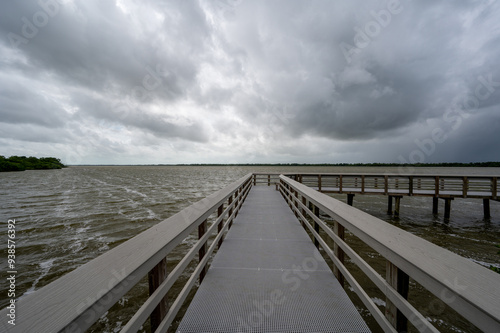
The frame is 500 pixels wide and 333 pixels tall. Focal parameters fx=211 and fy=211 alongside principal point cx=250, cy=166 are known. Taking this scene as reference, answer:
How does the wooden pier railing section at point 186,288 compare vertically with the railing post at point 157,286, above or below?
above

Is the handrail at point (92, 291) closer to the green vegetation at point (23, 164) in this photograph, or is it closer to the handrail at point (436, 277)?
the handrail at point (436, 277)

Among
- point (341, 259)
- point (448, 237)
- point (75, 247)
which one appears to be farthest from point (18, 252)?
point (448, 237)

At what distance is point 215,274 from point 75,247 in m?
7.40

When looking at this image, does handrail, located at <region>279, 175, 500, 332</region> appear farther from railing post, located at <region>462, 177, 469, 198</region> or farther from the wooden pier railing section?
railing post, located at <region>462, 177, 469, 198</region>

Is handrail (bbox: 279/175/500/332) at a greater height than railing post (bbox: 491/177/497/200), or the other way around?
handrail (bbox: 279/175/500/332)

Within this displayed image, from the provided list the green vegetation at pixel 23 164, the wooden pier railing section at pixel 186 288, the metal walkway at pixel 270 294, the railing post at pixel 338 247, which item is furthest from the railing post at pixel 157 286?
the green vegetation at pixel 23 164

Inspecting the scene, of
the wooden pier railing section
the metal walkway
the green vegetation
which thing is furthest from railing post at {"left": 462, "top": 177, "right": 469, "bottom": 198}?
the green vegetation

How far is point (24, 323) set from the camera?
77 cm

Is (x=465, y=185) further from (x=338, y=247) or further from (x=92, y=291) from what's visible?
(x=92, y=291)

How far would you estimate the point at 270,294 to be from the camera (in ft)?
7.97

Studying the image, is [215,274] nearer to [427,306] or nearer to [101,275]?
[101,275]

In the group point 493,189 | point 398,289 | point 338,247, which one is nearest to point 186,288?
point 398,289

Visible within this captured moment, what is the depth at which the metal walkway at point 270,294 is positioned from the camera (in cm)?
199

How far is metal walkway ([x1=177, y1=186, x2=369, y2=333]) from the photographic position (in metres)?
1.99
